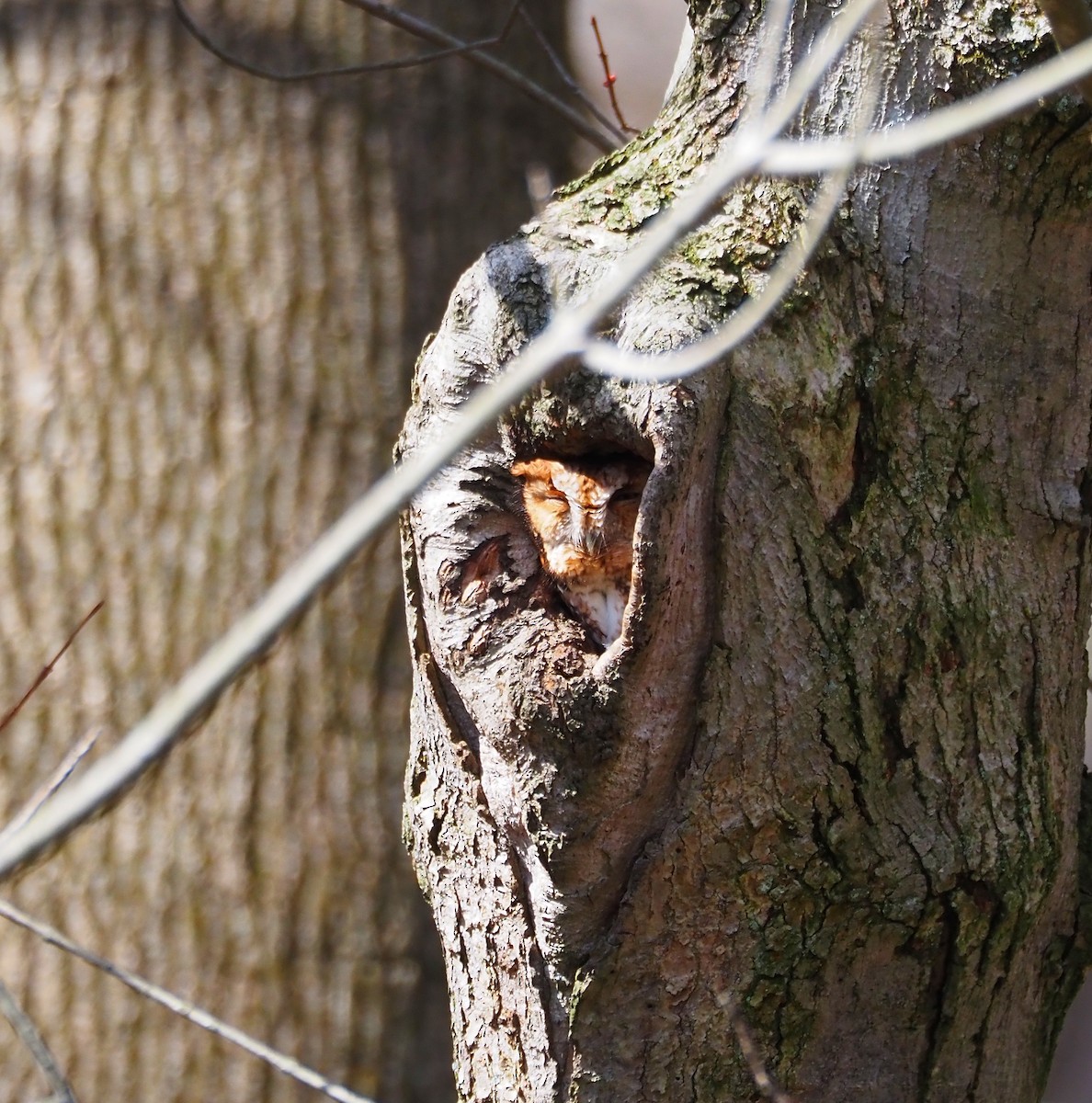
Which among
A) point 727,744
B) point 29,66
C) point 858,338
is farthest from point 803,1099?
point 29,66

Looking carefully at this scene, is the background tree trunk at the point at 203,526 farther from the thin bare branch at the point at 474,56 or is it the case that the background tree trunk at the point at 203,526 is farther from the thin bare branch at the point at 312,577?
the thin bare branch at the point at 312,577

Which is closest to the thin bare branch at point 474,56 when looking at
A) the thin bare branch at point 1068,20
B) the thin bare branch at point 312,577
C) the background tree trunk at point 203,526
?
the background tree trunk at point 203,526

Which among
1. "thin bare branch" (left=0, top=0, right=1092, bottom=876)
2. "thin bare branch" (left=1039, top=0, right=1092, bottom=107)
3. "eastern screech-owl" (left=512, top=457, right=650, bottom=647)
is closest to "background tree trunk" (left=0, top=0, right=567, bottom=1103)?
"eastern screech-owl" (left=512, top=457, right=650, bottom=647)

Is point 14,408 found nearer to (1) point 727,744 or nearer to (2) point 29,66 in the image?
(2) point 29,66

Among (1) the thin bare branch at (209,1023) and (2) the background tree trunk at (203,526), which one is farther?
(2) the background tree trunk at (203,526)

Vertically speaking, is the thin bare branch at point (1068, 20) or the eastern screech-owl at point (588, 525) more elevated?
the thin bare branch at point (1068, 20)

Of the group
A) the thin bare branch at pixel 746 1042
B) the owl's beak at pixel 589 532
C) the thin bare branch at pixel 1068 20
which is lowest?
the thin bare branch at pixel 746 1042

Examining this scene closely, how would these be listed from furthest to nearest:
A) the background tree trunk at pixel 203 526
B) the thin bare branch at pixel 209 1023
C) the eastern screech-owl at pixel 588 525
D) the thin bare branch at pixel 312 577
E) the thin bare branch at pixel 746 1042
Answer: the background tree trunk at pixel 203 526, the eastern screech-owl at pixel 588 525, the thin bare branch at pixel 746 1042, the thin bare branch at pixel 209 1023, the thin bare branch at pixel 312 577
